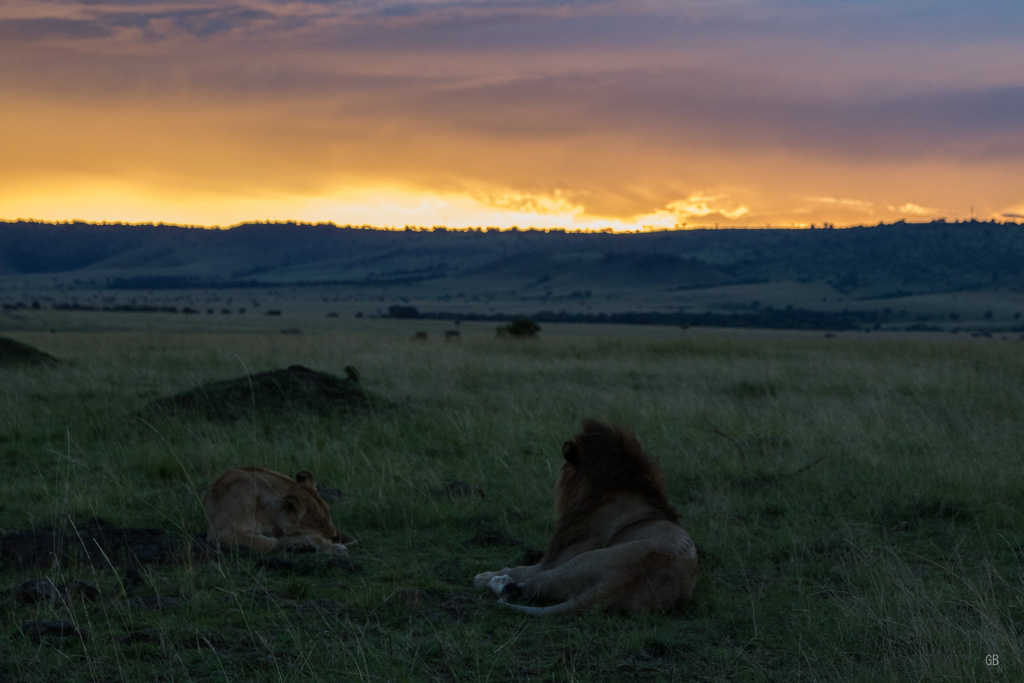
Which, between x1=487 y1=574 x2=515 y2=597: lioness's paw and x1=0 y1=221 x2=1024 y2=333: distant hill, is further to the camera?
x1=0 y1=221 x2=1024 y2=333: distant hill

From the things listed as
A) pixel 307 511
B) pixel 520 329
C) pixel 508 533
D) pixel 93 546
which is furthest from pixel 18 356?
pixel 520 329

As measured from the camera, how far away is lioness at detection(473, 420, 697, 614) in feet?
→ 16.0

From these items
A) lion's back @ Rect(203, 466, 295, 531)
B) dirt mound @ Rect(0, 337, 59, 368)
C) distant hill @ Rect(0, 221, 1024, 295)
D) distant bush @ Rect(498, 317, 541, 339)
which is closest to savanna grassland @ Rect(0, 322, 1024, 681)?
lion's back @ Rect(203, 466, 295, 531)

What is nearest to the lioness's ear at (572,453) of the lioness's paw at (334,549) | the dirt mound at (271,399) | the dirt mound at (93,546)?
the lioness's paw at (334,549)

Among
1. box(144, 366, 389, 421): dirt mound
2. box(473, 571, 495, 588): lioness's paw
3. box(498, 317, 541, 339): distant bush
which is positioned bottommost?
box(473, 571, 495, 588): lioness's paw

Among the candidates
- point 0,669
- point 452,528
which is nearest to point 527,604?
point 452,528

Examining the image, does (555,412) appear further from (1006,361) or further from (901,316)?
(901,316)

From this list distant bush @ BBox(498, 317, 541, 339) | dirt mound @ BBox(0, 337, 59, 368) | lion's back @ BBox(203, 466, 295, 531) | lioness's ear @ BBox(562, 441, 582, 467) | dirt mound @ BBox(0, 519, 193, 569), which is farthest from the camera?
distant bush @ BBox(498, 317, 541, 339)

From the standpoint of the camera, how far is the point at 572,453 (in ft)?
18.1

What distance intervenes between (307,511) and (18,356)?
43.7 feet

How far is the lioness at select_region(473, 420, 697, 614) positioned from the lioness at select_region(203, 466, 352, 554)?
4.49ft

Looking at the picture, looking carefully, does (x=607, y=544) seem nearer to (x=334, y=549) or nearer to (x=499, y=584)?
(x=499, y=584)

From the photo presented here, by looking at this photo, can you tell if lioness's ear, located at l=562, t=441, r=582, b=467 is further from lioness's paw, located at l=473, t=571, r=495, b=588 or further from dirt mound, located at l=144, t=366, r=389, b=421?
dirt mound, located at l=144, t=366, r=389, b=421

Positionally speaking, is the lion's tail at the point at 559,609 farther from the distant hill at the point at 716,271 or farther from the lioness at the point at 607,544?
the distant hill at the point at 716,271
